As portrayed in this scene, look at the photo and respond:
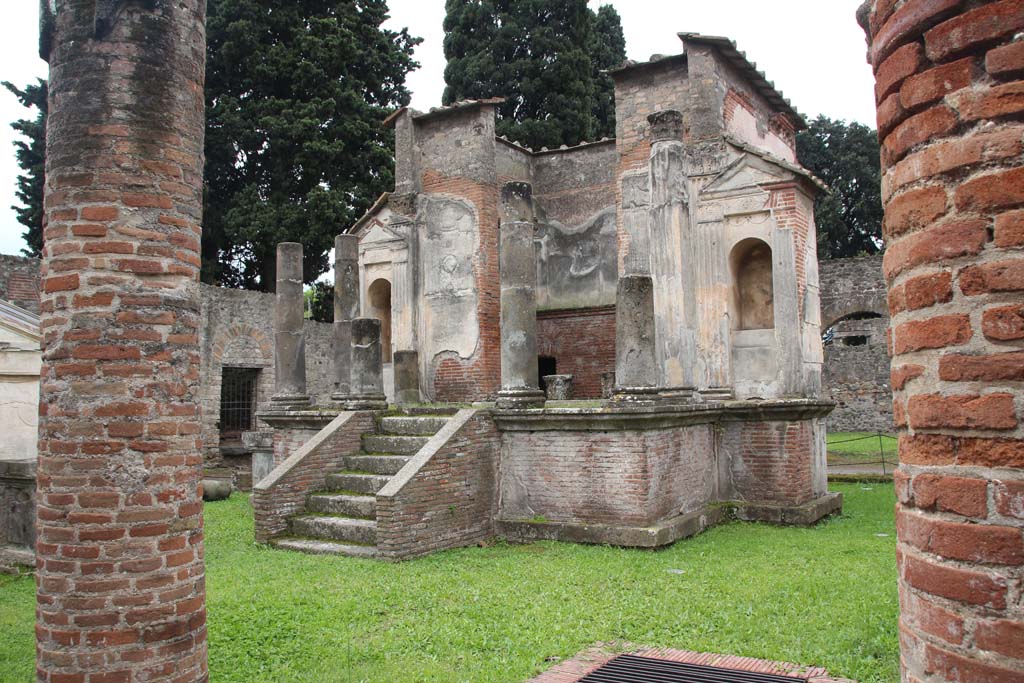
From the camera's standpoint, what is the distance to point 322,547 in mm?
9273

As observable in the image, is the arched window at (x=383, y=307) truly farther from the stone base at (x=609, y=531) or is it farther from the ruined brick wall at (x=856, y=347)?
the ruined brick wall at (x=856, y=347)

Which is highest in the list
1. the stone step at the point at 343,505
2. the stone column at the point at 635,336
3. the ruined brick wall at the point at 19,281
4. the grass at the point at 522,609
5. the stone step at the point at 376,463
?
the ruined brick wall at the point at 19,281

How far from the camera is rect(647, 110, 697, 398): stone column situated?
1159cm

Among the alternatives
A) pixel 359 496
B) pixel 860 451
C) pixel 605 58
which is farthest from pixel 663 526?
pixel 605 58

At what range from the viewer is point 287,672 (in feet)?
17.4

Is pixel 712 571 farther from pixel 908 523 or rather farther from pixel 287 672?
pixel 908 523

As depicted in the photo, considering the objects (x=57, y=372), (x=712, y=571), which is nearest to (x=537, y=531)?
(x=712, y=571)

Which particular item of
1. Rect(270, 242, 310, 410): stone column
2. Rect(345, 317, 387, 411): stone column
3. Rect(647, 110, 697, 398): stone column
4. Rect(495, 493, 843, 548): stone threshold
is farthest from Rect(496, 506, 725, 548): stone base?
Rect(270, 242, 310, 410): stone column

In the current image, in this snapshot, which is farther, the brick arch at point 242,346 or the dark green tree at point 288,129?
the dark green tree at point 288,129

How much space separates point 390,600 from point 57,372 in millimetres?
3883

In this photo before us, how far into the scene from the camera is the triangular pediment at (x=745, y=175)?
464 inches

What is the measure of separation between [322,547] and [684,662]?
16.6 feet

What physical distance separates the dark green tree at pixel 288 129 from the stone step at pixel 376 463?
456 inches

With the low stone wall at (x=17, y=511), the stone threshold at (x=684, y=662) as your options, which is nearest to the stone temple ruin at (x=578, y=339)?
the low stone wall at (x=17, y=511)
